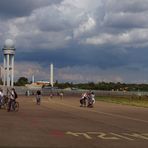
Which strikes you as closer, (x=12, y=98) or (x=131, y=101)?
(x=12, y=98)

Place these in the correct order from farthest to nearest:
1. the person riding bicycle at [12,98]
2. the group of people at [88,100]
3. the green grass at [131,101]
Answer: the green grass at [131,101], the group of people at [88,100], the person riding bicycle at [12,98]

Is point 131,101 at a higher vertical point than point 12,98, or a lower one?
lower

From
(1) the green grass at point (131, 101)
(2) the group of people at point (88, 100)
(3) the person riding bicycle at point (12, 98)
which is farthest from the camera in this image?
(1) the green grass at point (131, 101)

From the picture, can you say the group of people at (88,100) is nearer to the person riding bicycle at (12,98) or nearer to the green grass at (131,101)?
the green grass at (131,101)

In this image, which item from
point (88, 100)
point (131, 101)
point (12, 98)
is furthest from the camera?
point (131, 101)

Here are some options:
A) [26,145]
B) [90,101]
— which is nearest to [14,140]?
[26,145]

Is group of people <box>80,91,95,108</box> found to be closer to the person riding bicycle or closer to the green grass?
the green grass

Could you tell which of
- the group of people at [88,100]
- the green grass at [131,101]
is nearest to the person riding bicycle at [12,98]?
the group of people at [88,100]

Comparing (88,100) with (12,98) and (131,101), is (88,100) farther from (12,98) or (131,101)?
(131,101)

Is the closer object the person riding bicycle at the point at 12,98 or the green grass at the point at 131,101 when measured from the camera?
the person riding bicycle at the point at 12,98

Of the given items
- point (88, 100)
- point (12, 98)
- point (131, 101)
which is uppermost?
point (12, 98)

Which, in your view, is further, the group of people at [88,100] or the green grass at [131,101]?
the green grass at [131,101]

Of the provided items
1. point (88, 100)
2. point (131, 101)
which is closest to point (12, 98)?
point (88, 100)

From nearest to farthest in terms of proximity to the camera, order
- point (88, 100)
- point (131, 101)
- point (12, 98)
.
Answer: point (12, 98) → point (88, 100) → point (131, 101)
